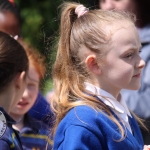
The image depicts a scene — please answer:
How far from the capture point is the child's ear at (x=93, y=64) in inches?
89.0

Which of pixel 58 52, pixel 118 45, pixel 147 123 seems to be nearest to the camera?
pixel 118 45

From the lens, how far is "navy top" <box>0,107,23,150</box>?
2.22 m

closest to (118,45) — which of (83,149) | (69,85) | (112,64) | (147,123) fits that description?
(112,64)

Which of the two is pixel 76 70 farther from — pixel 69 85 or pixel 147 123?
pixel 147 123

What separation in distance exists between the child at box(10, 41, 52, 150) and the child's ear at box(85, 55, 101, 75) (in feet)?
2.85

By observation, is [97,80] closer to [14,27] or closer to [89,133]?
[89,133]

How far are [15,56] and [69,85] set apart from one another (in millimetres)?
351

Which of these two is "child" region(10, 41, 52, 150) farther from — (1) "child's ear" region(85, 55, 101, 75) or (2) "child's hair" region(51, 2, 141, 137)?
(1) "child's ear" region(85, 55, 101, 75)

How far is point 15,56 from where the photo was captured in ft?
8.19

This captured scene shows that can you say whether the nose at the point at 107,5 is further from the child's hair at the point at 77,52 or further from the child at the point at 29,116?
the child's hair at the point at 77,52

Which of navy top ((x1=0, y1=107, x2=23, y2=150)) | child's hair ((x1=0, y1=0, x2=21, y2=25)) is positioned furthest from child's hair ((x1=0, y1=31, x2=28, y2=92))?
child's hair ((x1=0, y1=0, x2=21, y2=25))

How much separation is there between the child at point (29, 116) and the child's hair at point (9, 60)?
23.2 inches

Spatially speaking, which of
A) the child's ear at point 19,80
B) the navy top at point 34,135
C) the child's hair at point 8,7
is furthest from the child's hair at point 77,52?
the child's hair at point 8,7

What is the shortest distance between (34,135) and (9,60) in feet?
2.51
